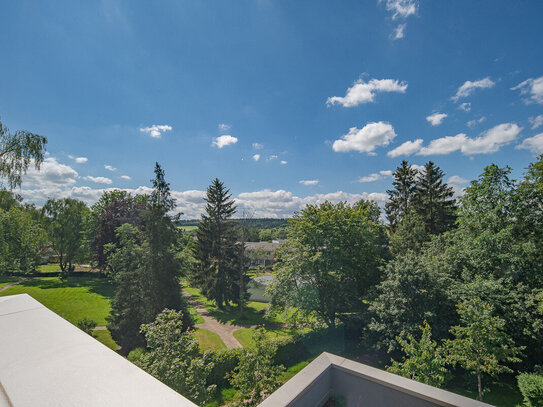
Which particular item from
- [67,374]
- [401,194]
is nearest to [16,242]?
[67,374]

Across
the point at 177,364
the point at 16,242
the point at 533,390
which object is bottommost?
the point at 533,390

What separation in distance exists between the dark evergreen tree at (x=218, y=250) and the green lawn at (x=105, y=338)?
827 cm

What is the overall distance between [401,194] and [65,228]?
3816cm

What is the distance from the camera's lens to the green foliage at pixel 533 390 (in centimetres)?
839

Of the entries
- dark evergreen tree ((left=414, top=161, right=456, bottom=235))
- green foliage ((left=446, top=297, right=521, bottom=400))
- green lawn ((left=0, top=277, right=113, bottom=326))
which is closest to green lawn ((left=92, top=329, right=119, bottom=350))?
green lawn ((left=0, top=277, right=113, bottom=326))

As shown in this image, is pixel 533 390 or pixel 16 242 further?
pixel 16 242

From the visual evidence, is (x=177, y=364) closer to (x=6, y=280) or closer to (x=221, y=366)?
(x=221, y=366)

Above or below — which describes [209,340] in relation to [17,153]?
below

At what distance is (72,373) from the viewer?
1.46 metres

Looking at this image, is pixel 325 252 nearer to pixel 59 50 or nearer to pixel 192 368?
pixel 192 368

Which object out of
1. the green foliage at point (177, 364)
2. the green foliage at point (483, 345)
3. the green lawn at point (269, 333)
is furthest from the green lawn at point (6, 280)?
the green foliage at point (483, 345)

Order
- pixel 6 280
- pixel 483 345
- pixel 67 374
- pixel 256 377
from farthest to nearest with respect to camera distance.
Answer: pixel 6 280
pixel 483 345
pixel 256 377
pixel 67 374

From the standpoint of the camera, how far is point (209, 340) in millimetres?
15898

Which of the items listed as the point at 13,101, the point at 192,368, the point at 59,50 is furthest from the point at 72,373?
the point at 13,101
